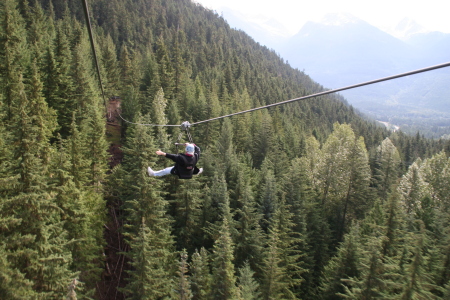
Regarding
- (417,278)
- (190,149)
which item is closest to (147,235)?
(190,149)

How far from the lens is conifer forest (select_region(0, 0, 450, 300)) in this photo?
13.8m

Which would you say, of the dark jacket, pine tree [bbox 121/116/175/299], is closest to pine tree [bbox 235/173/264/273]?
pine tree [bbox 121/116/175/299]

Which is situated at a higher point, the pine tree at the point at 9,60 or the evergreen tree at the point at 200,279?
the pine tree at the point at 9,60

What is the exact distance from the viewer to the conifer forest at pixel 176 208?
13797 millimetres

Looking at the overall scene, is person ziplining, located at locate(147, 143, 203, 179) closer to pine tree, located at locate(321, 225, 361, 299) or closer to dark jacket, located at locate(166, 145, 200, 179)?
dark jacket, located at locate(166, 145, 200, 179)

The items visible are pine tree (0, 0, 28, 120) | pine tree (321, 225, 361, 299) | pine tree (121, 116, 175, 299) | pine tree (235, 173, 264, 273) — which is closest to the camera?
A: pine tree (121, 116, 175, 299)

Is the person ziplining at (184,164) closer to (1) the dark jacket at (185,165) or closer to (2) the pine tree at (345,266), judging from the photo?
(1) the dark jacket at (185,165)

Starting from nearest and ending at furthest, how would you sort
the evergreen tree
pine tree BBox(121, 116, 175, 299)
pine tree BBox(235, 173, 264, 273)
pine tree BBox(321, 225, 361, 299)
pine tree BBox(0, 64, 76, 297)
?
1. pine tree BBox(0, 64, 76, 297)
2. pine tree BBox(121, 116, 175, 299)
3. the evergreen tree
4. pine tree BBox(321, 225, 361, 299)
5. pine tree BBox(235, 173, 264, 273)

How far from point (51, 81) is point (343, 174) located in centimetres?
3509

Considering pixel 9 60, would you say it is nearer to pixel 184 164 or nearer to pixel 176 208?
pixel 176 208

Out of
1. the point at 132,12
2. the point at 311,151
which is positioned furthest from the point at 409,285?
the point at 132,12

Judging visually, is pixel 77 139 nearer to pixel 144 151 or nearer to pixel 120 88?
pixel 144 151

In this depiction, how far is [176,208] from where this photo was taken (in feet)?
81.4

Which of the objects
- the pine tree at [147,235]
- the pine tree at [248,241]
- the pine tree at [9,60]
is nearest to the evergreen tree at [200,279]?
the pine tree at [147,235]
